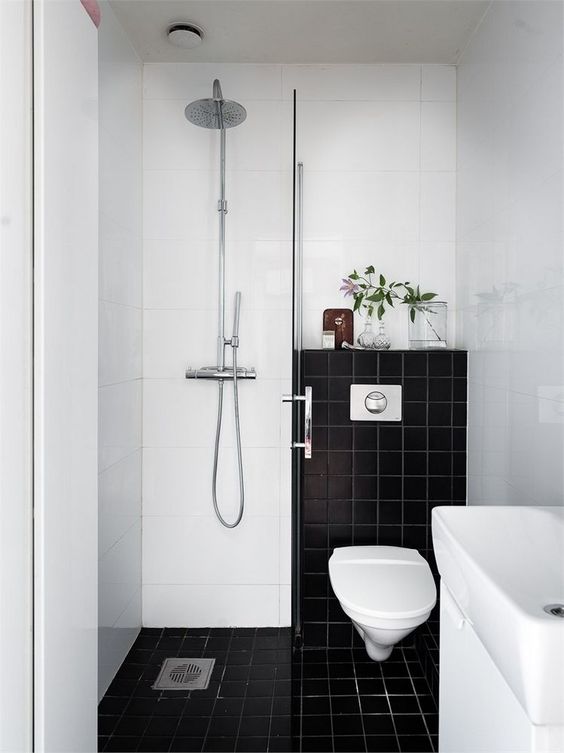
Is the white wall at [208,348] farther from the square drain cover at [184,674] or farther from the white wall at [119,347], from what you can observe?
the square drain cover at [184,674]

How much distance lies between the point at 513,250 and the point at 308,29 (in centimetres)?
122

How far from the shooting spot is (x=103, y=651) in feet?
6.56

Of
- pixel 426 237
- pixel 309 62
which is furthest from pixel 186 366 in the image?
pixel 309 62

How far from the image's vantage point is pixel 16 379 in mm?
758

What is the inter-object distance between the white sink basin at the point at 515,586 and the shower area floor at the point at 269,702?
0.94 meters

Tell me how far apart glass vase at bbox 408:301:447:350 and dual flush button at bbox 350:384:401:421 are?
231 mm

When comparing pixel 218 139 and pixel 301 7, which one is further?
pixel 218 139

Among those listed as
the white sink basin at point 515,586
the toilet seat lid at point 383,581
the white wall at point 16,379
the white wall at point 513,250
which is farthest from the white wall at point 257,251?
the white wall at point 16,379

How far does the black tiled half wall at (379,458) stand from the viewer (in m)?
2.38

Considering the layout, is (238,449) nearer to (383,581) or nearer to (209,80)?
(383,581)

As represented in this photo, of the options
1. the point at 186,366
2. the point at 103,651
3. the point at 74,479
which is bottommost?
the point at 103,651

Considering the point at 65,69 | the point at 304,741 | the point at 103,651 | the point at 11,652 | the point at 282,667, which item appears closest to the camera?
the point at 11,652

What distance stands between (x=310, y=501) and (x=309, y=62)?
1911mm

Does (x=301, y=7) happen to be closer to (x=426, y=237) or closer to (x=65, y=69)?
(x=426, y=237)
